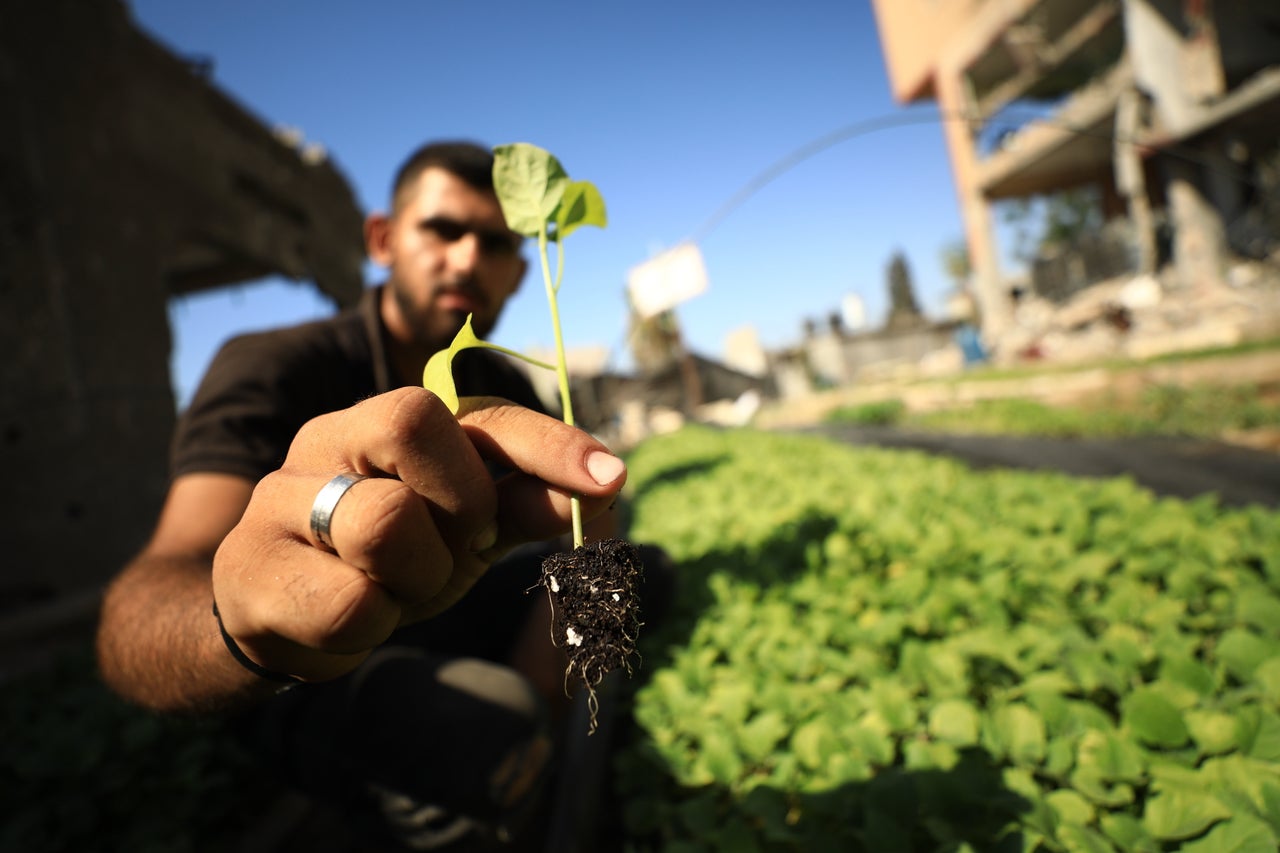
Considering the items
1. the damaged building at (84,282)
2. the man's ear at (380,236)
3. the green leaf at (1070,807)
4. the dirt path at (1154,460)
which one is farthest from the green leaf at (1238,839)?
the damaged building at (84,282)

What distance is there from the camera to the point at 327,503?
60 cm

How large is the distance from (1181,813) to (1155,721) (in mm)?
191

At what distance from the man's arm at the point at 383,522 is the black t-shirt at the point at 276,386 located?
55cm

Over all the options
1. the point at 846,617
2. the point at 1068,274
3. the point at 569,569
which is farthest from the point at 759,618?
the point at 1068,274

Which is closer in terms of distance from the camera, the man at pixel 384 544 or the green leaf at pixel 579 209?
the man at pixel 384 544

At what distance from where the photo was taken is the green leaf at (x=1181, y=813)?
2.59 feet

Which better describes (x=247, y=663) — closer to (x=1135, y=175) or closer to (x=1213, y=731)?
(x=1213, y=731)

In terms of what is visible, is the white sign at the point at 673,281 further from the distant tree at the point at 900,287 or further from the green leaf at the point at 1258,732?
the distant tree at the point at 900,287

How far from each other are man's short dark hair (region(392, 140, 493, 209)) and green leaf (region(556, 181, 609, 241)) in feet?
2.44

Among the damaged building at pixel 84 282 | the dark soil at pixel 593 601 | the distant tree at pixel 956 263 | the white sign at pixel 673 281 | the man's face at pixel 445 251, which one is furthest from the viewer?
the distant tree at pixel 956 263

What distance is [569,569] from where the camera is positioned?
2.34 feet

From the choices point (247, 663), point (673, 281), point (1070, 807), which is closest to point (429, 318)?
point (247, 663)

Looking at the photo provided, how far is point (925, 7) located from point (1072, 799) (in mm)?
23627

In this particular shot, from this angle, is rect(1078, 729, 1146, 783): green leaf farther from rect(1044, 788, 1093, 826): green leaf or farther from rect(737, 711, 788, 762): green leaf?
rect(737, 711, 788, 762): green leaf
